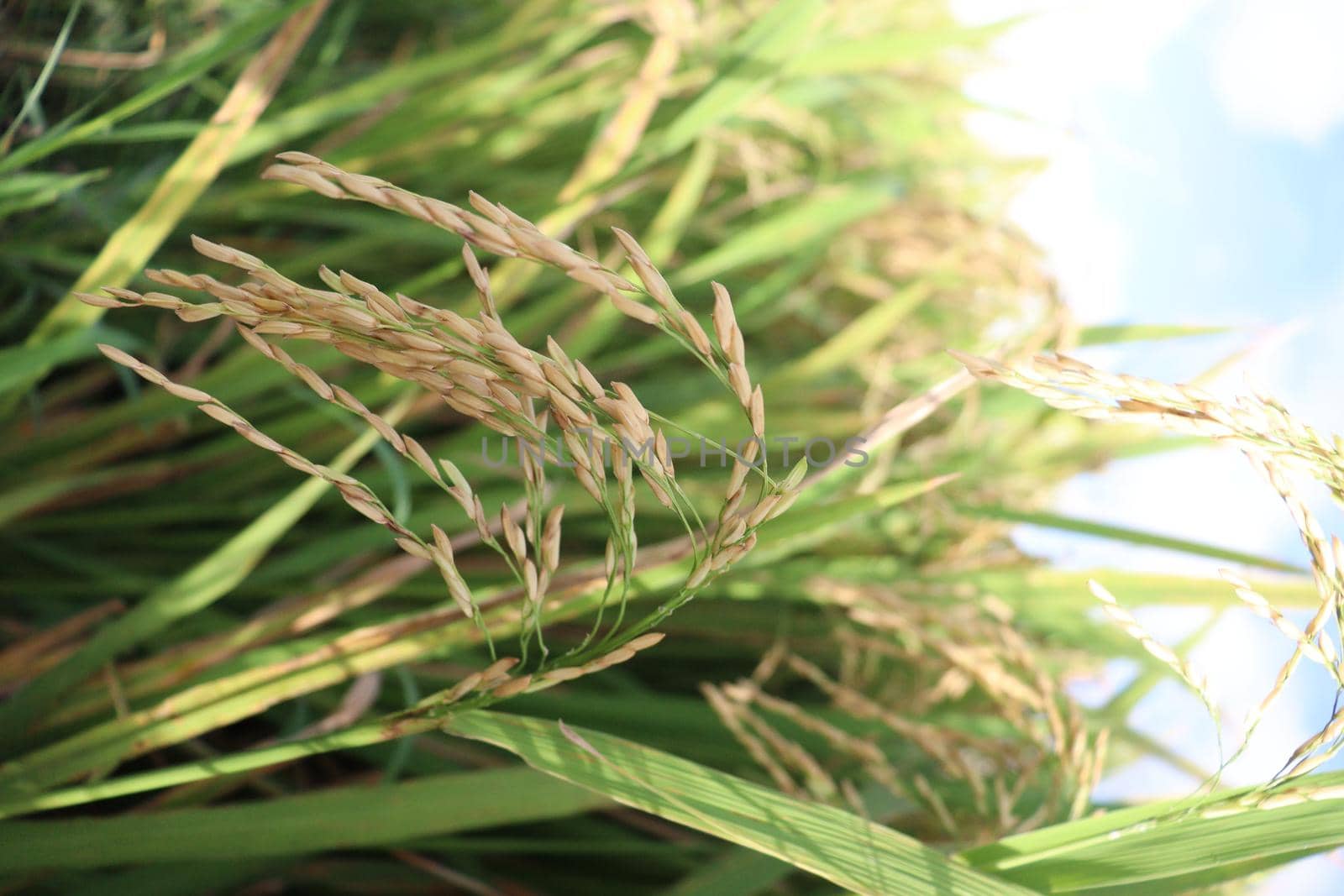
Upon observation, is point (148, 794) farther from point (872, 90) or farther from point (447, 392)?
point (872, 90)

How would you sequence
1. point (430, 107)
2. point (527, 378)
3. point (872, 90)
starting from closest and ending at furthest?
1. point (527, 378)
2. point (430, 107)
3. point (872, 90)

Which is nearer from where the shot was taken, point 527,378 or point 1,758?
point 527,378

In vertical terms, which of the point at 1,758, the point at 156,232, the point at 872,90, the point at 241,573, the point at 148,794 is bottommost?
the point at 148,794

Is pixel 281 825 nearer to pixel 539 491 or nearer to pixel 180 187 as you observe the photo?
pixel 539 491

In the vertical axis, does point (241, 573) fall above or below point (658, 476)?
below

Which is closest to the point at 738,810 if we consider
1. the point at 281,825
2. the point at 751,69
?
the point at 281,825

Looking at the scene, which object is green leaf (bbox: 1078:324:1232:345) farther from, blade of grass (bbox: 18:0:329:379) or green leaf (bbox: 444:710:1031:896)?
blade of grass (bbox: 18:0:329:379)

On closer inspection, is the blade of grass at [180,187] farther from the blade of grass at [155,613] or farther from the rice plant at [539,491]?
the blade of grass at [155,613]

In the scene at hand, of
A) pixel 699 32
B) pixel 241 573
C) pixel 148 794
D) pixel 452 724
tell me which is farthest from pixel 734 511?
pixel 699 32
